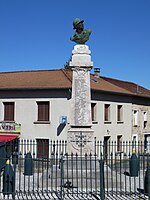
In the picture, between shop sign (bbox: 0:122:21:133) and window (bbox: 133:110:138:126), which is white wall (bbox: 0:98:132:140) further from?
window (bbox: 133:110:138:126)

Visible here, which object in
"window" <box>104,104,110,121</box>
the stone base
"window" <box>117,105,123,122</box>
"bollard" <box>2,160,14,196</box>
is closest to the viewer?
"bollard" <box>2,160,14,196</box>

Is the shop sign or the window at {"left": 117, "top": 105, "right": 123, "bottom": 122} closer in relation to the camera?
the shop sign

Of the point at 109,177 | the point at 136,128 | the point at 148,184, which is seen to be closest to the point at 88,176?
the point at 109,177

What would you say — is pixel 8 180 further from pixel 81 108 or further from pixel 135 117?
pixel 135 117

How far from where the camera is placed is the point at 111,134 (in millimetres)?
26828

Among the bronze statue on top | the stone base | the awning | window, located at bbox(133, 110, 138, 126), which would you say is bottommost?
the awning

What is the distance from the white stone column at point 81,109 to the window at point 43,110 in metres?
11.6

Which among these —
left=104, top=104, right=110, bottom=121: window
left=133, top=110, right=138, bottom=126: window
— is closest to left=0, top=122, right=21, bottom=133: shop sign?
left=104, top=104, right=110, bottom=121: window

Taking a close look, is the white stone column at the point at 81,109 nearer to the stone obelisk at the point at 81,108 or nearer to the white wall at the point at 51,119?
the stone obelisk at the point at 81,108

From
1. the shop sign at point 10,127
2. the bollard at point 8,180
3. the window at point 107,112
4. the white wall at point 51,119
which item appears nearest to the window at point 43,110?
the white wall at point 51,119

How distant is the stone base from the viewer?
11.9 meters

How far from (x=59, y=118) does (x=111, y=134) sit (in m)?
5.77

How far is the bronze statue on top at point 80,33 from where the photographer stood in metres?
12.6

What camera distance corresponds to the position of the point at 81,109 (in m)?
12.1
